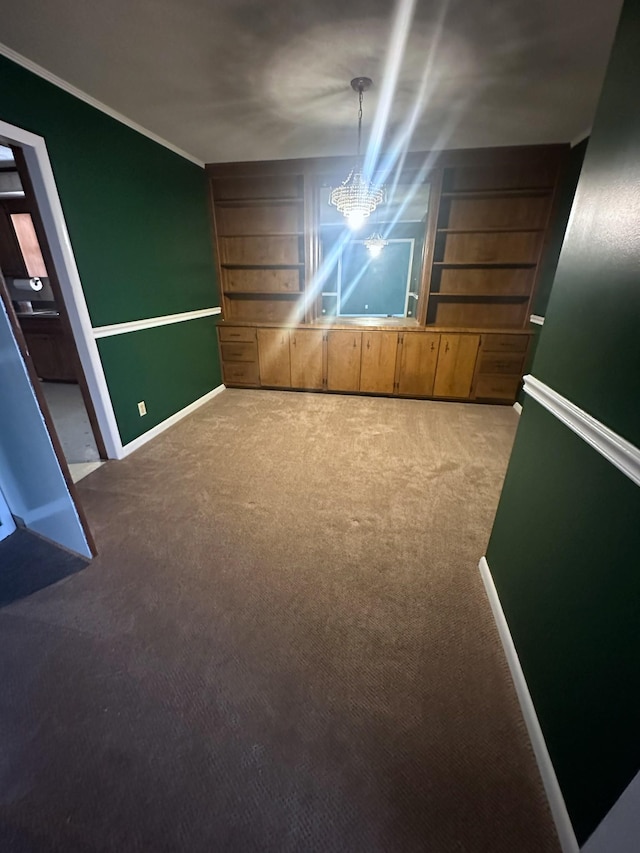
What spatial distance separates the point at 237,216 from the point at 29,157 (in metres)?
2.17

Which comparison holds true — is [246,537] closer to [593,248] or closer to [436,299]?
[593,248]

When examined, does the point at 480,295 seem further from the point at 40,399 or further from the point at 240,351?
the point at 40,399

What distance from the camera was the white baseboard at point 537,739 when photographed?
0.83m

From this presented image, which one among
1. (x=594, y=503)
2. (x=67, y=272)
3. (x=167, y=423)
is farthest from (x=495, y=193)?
(x=167, y=423)

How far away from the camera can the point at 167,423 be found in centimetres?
Result: 323

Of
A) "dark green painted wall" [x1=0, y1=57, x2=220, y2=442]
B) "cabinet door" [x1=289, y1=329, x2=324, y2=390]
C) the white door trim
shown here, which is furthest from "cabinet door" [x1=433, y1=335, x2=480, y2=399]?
A: the white door trim

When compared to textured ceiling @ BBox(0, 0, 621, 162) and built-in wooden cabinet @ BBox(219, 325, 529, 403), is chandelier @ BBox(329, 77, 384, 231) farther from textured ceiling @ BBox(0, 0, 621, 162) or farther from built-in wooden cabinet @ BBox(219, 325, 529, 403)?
built-in wooden cabinet @ BBox(219, 325, 529, 403)

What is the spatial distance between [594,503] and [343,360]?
10.4 feet

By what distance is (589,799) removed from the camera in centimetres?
78

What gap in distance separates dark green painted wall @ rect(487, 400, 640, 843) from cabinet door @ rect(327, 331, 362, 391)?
2683 mm

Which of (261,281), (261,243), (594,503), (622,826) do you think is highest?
(261,243)

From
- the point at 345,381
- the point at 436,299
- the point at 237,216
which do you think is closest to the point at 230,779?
the point at 345,381

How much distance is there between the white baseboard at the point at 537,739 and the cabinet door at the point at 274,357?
3115 mm

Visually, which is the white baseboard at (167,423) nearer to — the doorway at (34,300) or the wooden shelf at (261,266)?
the doorway at (34,300)
